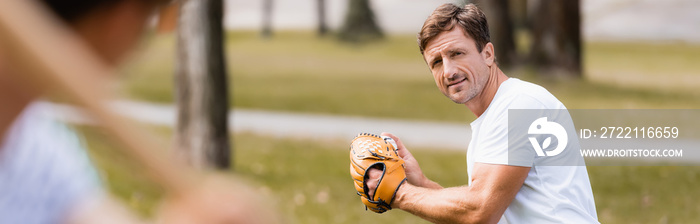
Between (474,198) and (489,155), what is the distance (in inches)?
6.1

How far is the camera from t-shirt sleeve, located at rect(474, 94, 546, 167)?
270cm

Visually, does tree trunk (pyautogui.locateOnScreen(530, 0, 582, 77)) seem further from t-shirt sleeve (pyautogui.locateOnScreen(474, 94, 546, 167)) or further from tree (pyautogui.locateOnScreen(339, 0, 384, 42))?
tree (pyautogui.locateOnScreen(339, 0, 384, 42))

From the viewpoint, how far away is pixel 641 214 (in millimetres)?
6602

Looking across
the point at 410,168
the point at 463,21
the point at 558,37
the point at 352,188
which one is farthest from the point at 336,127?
the point at 463,21

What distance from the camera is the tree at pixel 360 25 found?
127 ft

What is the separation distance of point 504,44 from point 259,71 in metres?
14.5

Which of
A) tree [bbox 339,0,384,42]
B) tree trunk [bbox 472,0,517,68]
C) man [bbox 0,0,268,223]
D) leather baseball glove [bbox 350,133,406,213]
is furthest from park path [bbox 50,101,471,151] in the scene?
tree [bbox 339,0,384,42]

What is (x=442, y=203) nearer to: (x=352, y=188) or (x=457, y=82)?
(x=457, y=82)

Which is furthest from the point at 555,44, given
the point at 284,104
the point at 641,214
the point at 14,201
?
the point at 14,201

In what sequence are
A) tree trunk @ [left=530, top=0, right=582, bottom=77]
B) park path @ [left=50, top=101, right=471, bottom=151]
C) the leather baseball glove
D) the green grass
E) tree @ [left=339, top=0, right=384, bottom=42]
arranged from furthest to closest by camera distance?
1. tree @ [left=339, top=0, right=384, bottom=42]
2. tree trunk @ [left=530, top=0, right=582, bottom=77]
3. the green grass
4. park path @ [left=50, top=101, right=471, bottom=151]
5. the leather baseball glove

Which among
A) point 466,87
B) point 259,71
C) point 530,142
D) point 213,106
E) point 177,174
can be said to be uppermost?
point 177,174

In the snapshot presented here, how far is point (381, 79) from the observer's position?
22859mm

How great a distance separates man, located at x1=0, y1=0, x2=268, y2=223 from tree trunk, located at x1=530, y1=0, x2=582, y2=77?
13.6 metres

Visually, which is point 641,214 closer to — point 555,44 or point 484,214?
point 484,214
